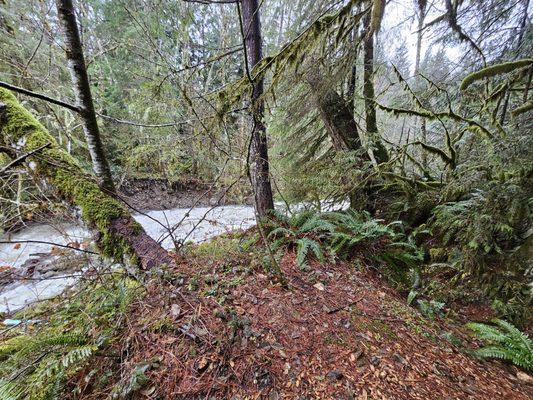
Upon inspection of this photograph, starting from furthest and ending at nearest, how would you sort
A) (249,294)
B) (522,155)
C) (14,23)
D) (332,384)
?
(14,23), (522,155), (249,294), (332,384)

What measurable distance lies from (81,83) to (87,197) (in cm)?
120

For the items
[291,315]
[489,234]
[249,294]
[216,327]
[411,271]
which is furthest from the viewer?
[411,271]

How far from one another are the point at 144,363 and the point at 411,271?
3.46 metres

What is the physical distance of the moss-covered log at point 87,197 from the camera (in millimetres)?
2453

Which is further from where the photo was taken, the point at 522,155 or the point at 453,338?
the point at 522,155

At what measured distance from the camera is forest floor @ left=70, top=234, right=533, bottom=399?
5.16 feet

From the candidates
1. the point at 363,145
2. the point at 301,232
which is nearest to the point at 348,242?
the point at 301,232

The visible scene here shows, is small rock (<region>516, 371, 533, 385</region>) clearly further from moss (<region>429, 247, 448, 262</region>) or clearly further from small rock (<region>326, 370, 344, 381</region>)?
moss (<region>429, 247, 448, 262</region>)

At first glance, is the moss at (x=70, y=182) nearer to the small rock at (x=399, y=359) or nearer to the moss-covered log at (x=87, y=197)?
the moss-covered log at (x=87, y=197)

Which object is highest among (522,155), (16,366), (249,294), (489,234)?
(522,155)

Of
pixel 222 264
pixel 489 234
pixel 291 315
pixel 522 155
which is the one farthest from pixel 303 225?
pixel 522 155

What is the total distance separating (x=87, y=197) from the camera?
2.61 meters

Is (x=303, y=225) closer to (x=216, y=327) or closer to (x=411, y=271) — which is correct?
(x=411, y=271)

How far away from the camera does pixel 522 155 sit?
2.68m
